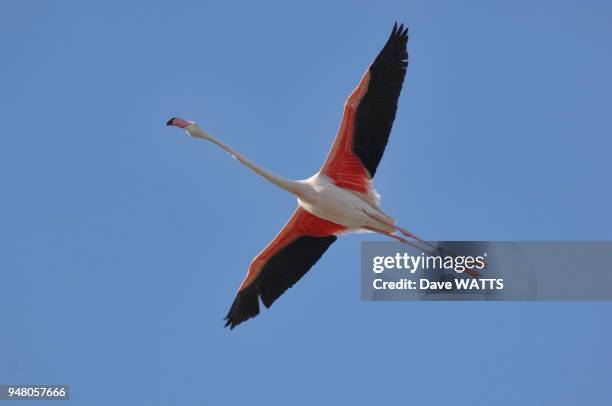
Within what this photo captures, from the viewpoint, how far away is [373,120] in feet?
66.3

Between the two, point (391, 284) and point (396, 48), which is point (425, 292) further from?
point (396, 48)

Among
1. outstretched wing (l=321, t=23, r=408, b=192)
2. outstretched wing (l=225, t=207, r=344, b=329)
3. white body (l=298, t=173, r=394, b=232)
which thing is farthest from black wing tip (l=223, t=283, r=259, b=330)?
outstretched wing (l=321, t=23, r=408, b=192)

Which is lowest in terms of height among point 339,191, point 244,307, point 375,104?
point 244,307

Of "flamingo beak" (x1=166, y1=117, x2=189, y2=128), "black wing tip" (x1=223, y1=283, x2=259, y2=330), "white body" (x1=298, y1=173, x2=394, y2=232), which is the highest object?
"flamingo beak" (x1=166, y1=117, x2=189, y2=128)

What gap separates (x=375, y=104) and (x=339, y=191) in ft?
5.15

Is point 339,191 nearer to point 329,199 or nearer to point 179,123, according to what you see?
point 329,199

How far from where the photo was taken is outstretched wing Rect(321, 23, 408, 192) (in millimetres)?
20141

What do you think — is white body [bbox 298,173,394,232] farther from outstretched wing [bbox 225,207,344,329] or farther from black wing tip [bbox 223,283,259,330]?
black wing tip [bbox 223,283,259,330]

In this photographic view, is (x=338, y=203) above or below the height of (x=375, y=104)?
below

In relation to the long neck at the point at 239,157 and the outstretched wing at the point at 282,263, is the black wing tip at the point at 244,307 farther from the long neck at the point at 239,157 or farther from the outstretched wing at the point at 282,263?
the long neck at the point at 239,157

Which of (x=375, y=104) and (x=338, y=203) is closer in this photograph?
(x=375, y=104)

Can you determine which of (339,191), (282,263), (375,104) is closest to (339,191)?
(339,191)

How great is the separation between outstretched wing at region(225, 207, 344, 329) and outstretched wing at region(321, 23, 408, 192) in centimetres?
168

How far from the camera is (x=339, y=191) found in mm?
20562
